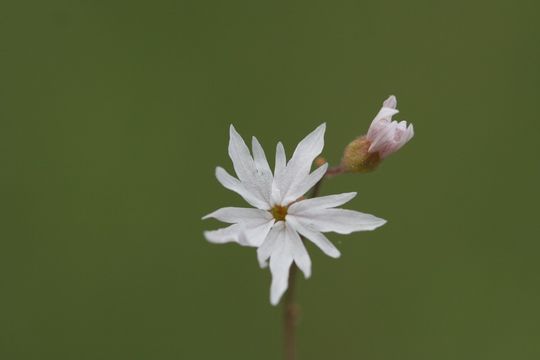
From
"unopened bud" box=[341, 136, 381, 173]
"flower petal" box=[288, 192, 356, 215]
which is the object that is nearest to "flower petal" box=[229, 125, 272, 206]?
"flower petal" box=[288, 192, 356, 215]

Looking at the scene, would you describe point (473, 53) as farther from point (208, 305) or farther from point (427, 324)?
point (208, 305)

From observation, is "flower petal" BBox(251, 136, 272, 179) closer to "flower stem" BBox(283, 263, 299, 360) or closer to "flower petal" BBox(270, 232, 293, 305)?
"flower petal" BBox(270, 232, 293, 305)

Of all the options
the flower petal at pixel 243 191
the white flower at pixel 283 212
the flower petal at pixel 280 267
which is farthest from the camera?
the flower petal at pixel 243 191

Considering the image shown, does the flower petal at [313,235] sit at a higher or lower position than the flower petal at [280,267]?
higher

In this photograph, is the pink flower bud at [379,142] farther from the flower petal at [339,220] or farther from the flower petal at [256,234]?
the flower petal at [256,234]

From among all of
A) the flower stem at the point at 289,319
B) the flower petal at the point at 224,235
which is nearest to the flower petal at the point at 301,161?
the flower petal at the point at 224,235

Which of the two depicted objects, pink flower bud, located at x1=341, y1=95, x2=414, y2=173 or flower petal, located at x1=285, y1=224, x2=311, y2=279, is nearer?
flower petal, located at x1=285, y1=224, x2=311, y2=279

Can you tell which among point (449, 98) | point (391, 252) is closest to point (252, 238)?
point (391, 252)
